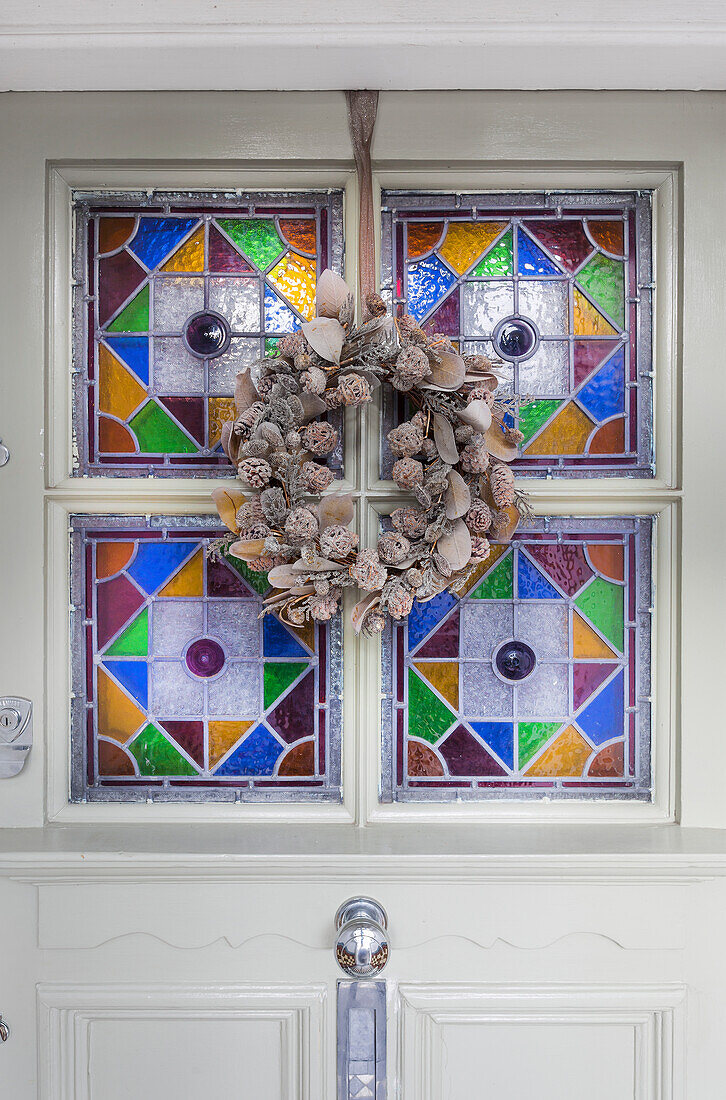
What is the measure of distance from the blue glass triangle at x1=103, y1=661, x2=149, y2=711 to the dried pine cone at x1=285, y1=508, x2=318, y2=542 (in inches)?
14.3

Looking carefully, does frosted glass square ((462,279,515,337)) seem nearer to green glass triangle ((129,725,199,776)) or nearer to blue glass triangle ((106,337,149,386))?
blue glass triangle ((106,337,149,386))

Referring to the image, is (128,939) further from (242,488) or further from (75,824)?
(242,488)

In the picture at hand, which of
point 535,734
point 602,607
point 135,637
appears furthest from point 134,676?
point 602,607

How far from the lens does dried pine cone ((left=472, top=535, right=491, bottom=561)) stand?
3.11ft

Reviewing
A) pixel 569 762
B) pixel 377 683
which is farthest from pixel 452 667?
pixel 569 762

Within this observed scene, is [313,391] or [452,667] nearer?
[313,391]

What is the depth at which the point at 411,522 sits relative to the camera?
969 millimetres

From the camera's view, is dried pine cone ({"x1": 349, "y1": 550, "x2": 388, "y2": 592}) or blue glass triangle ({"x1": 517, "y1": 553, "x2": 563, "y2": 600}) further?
blue glass triangle ({"x1": 517, "y1": 553, "x2": 563, "y2": 600})

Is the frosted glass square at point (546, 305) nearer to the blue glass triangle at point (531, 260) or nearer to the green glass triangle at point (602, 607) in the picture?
the blue glass triangle at point (531, 260)

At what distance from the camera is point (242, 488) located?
1038 mm

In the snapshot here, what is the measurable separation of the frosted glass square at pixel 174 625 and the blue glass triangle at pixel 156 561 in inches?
1.4

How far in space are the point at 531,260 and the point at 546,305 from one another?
0.25 feet

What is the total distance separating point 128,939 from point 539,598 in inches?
31.6

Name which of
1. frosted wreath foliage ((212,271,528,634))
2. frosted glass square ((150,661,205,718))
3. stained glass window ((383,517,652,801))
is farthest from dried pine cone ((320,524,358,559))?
frosted glass square ((150,661,205,718))
